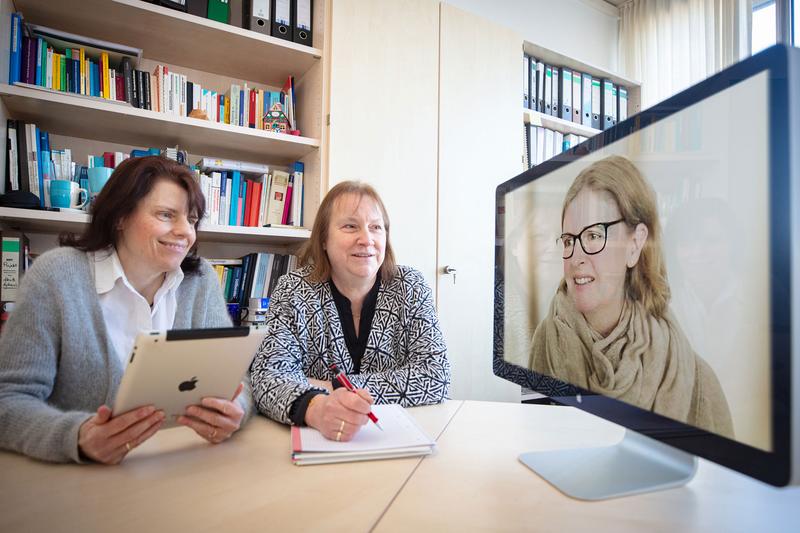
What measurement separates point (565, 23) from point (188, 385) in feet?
12.0

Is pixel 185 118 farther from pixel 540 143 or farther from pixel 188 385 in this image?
pixel 540 143

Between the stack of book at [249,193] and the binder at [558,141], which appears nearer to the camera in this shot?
the stack of book at [249,193]

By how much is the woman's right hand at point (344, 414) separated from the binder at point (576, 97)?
109 inches

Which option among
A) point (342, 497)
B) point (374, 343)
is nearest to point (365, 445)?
point (342, 497)

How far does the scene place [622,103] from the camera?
3.29 m

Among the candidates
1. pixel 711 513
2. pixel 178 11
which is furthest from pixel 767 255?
pixel 178 11

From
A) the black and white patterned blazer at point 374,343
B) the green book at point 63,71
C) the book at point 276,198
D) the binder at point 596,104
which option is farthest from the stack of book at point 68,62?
the binder at point 596,104

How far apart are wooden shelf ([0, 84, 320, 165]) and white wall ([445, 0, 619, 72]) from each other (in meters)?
1.65

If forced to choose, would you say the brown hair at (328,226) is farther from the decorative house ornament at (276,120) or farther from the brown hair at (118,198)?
the decorative house ornament at (276,120)

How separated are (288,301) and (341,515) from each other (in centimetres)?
80

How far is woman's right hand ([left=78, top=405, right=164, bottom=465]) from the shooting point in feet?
2.35

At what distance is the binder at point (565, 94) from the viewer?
3018mm

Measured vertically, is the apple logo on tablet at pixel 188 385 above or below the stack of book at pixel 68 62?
below

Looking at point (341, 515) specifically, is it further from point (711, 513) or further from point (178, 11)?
point (178, 11)
